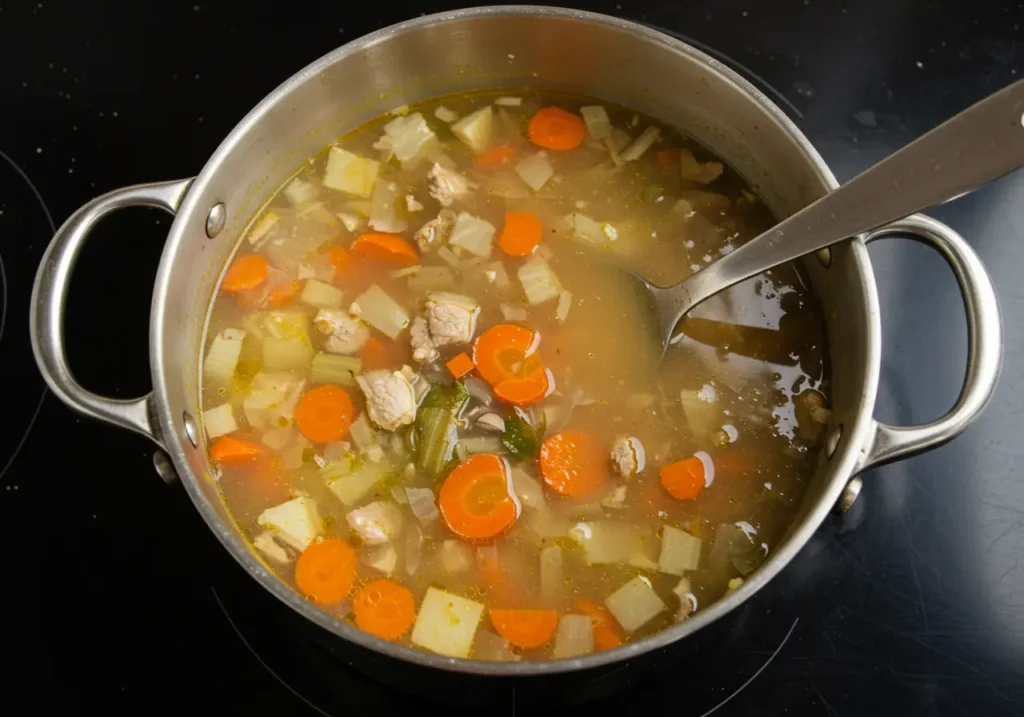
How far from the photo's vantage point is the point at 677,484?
6.13 feet

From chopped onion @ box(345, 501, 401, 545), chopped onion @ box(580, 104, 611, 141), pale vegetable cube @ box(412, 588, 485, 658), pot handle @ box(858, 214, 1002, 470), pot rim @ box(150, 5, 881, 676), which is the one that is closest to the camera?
pot rim @ box(150, 5, 881, 676)

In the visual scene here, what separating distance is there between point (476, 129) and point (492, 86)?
132 mm

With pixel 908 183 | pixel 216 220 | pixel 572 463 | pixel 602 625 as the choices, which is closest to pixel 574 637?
pixel 602 625

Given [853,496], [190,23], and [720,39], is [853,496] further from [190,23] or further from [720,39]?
[190,23]

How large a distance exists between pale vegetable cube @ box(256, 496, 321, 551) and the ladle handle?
1073mm

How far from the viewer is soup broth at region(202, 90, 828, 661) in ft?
5.89

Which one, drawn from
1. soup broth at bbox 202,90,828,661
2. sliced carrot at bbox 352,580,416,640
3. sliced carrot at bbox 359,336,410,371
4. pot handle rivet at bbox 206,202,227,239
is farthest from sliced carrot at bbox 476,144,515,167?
sliced carrot at bbox 352,580,416,640

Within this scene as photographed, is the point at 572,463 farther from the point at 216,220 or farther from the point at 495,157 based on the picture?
the point at 216,220

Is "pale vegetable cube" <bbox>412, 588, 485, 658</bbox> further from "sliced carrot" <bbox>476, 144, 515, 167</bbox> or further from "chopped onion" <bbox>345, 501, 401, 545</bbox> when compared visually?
"sliced carrot" <bbox>476, 144, 515, 167</bbox>

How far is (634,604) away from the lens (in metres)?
1.76

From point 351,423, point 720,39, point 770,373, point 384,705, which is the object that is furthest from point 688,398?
point 720,39

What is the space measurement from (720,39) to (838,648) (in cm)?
161

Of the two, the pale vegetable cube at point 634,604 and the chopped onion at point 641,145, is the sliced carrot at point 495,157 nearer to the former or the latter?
the chopped onion at point 641,145

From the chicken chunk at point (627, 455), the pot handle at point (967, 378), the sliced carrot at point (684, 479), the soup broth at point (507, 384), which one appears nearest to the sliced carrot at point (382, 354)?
the soup broth at point (507, 384)
